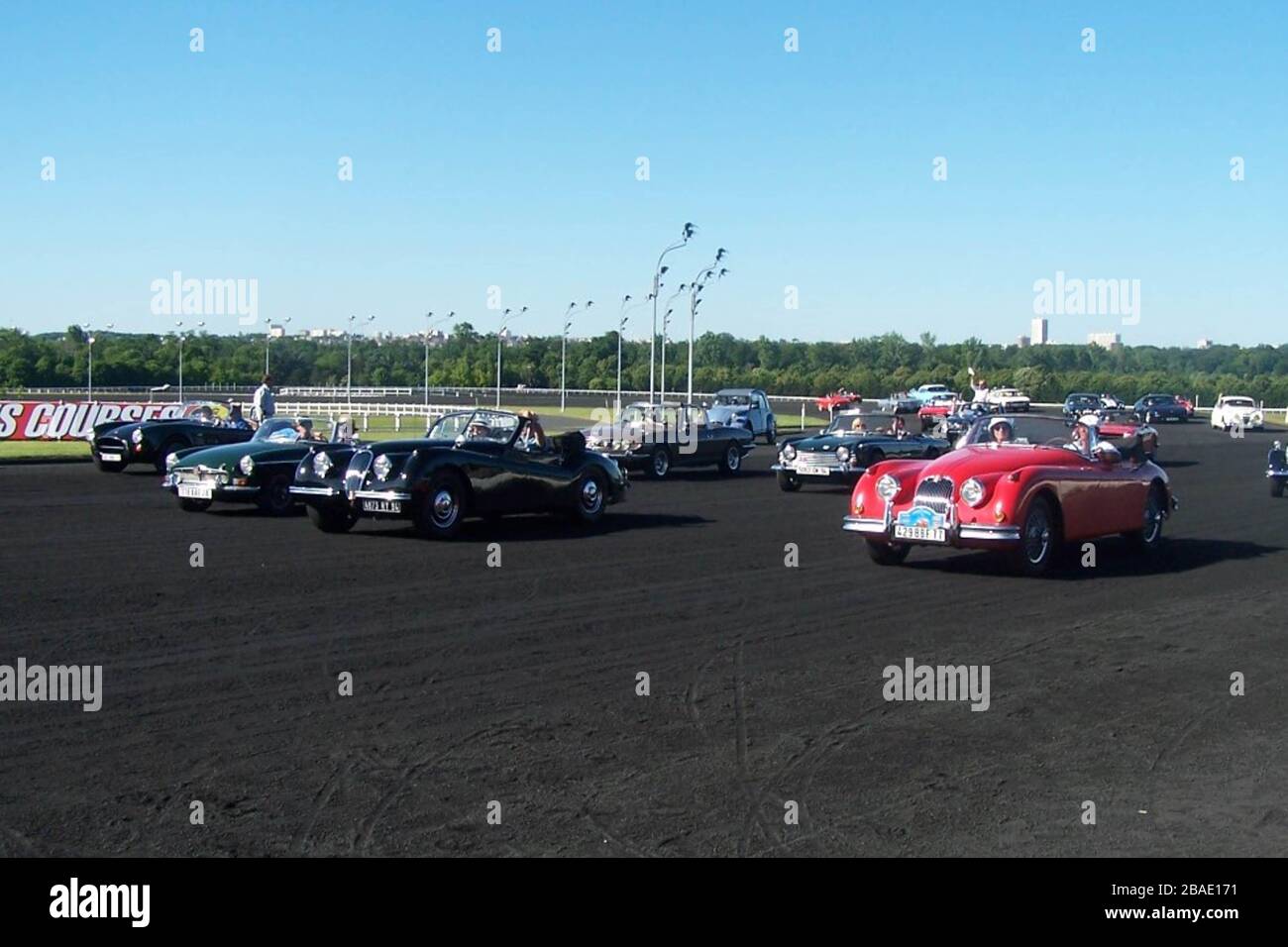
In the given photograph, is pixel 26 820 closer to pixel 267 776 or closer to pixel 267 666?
pixel 267 776

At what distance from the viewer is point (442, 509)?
1584cm

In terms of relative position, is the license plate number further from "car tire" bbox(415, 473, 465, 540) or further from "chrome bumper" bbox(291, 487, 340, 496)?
"chrome bumper" bbox(291, 487, 340, 496)

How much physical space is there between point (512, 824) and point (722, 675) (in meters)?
3.21

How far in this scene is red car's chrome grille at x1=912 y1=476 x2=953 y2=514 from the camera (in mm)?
13125

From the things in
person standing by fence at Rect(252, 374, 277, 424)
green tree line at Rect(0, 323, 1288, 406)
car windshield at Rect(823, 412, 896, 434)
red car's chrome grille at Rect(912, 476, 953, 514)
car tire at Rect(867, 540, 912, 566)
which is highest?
green tree line at Rect(0, 323, 1288, 406)

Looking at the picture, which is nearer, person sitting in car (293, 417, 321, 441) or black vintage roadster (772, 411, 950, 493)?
person sitting in car (293, 417, 321, 441)

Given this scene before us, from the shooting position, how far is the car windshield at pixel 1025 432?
14695 mm

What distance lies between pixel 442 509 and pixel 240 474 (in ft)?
11.8

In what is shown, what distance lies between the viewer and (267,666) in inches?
344

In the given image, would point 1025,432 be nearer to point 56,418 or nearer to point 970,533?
point 970,533

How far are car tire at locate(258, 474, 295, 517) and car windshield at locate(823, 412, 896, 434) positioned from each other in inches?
404

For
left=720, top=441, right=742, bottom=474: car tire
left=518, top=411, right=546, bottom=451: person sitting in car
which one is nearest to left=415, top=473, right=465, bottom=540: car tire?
left=518, top=411, right=546, bottom=451: person sitting in car
